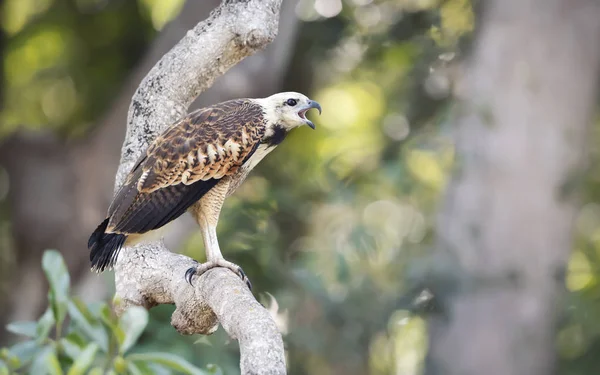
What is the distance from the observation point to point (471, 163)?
898 cm

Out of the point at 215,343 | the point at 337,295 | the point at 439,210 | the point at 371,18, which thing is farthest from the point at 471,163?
the point at 215,343

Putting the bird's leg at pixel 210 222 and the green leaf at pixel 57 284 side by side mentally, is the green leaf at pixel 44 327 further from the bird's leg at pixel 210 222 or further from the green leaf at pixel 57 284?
the bird's leg at pixel 210 222

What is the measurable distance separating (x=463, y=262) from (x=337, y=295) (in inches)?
66.8

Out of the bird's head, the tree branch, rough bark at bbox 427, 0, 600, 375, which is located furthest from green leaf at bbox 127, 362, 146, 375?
rough bark at bbox 427, 0, 600, 375

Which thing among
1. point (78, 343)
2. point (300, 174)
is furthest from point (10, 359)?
point (300, 174)

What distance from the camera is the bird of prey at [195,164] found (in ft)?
10.1

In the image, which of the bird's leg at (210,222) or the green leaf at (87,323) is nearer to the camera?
the green leaf at (87,323)

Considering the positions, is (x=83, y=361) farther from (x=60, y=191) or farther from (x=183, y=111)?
(x=60, y=191)

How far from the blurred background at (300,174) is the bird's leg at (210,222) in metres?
1.92

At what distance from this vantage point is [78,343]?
7.09 ft

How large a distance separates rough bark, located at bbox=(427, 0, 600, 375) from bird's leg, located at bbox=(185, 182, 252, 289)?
5.56m

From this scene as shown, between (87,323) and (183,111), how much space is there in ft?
4.94

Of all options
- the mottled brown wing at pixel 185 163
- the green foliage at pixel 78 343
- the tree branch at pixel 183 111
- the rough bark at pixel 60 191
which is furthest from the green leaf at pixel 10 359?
the rough bark at pixel 60 191

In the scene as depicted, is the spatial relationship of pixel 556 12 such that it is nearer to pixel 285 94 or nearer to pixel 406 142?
pixel 406 142
